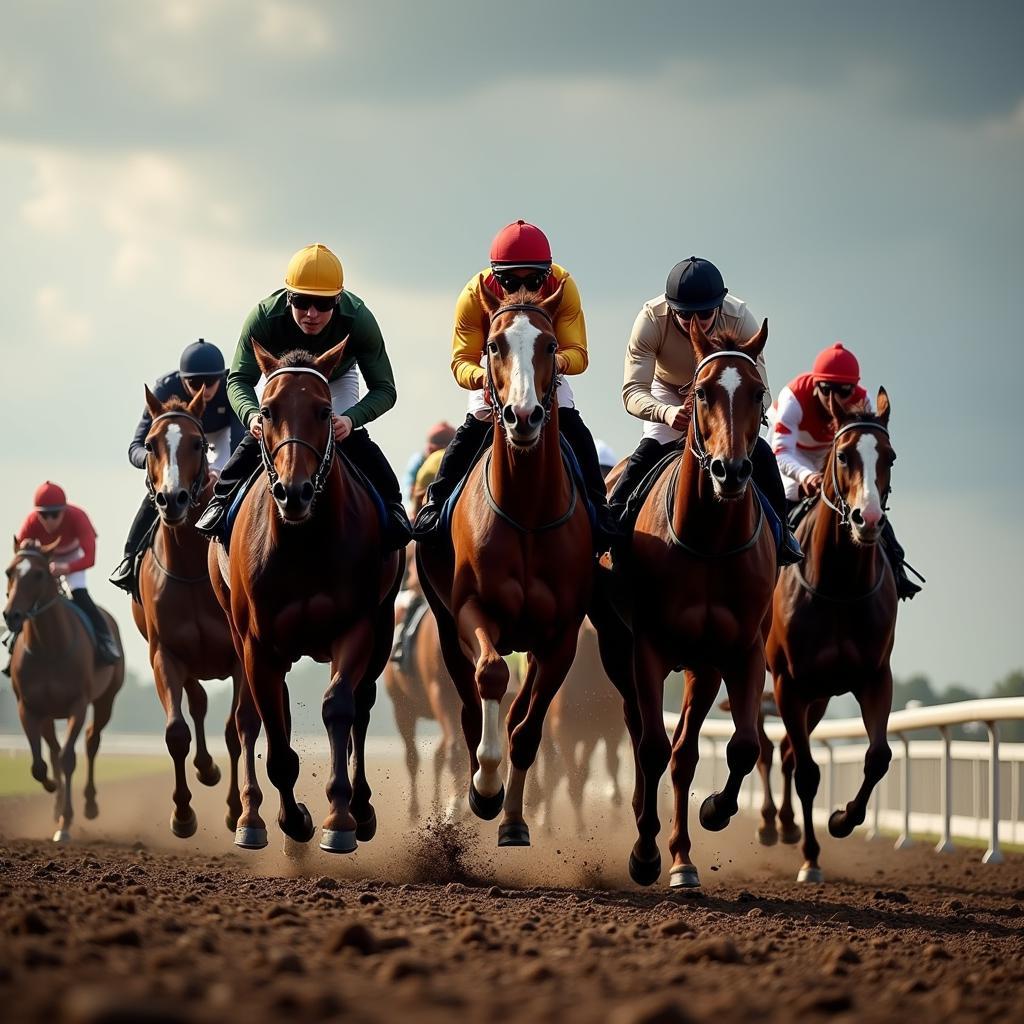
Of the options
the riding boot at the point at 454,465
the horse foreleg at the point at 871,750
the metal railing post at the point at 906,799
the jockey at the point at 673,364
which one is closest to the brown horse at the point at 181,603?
the riding boot at the point at 454,465

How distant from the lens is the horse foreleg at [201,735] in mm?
13414

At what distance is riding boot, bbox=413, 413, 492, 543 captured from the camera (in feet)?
32.7

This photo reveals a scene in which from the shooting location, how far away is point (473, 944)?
577 centimetres

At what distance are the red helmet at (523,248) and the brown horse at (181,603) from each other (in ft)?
9.80

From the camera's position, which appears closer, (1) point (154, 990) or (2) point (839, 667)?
(1) point (154, 990)

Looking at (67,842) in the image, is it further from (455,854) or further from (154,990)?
(154,990)

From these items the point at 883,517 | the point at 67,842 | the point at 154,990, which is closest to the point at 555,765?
the point at 67,842

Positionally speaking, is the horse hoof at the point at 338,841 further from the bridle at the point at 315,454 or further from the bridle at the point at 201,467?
the bridle at the point at 201,467

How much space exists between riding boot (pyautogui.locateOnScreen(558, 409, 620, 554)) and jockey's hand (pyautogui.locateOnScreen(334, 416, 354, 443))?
1155 mm

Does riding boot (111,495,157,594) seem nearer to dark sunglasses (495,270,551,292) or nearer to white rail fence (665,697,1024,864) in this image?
dark sunglasses (495,270,551,292)

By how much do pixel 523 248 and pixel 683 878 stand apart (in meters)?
3.56

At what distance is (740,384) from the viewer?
8891 mm

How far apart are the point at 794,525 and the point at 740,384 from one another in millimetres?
3391

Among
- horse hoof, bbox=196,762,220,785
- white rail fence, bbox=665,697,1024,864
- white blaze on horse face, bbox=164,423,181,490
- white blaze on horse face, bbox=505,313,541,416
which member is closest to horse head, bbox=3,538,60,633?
horse hoof, bbox=196,762,220,785
